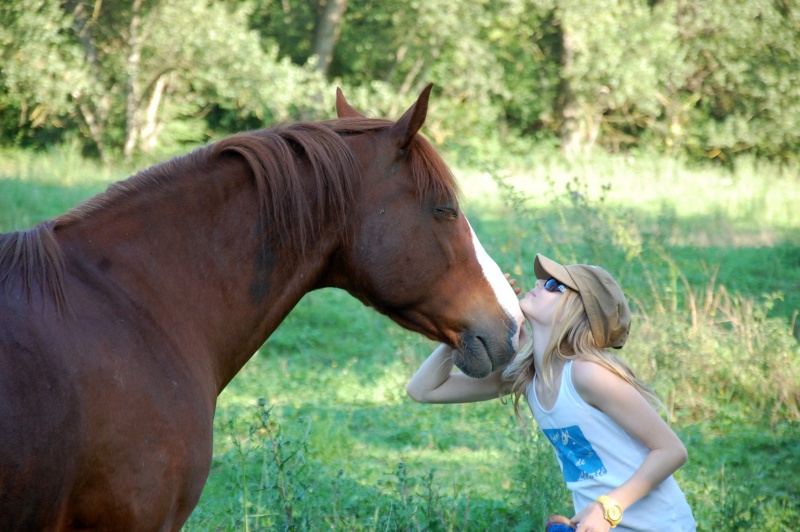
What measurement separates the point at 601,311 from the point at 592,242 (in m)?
3.81

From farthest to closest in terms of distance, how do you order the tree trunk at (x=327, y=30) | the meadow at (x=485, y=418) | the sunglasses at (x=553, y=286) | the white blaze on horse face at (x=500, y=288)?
1. the tree trunk at (x=327, y=30)
2. the meadow at (x=485, y=418)
3. the sunglasses at (x=553, y=286)
4. the white blaze on horse face at (x=500, y=288)

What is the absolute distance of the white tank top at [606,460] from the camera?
2324 millimetres

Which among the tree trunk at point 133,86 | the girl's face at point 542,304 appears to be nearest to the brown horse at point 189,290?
the girl's face at point 542,304

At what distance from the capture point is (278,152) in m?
2.21

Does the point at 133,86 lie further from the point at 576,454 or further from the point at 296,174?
the point at 576,454

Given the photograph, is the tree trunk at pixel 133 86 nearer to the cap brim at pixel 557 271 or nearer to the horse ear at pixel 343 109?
the horse ear at pixel 343 109

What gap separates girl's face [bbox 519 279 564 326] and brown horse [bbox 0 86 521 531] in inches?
5.2

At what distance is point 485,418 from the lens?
5.30 metres

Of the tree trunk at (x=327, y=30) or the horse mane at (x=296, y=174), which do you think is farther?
the tree trunk at (x=327, y=30)

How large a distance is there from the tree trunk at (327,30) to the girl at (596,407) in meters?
18.0

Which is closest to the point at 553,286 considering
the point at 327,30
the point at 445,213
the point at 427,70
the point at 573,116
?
the point at 445,213

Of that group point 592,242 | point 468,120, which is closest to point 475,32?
point 468,120

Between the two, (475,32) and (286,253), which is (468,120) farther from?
(286,253)

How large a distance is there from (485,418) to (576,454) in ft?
9.52
